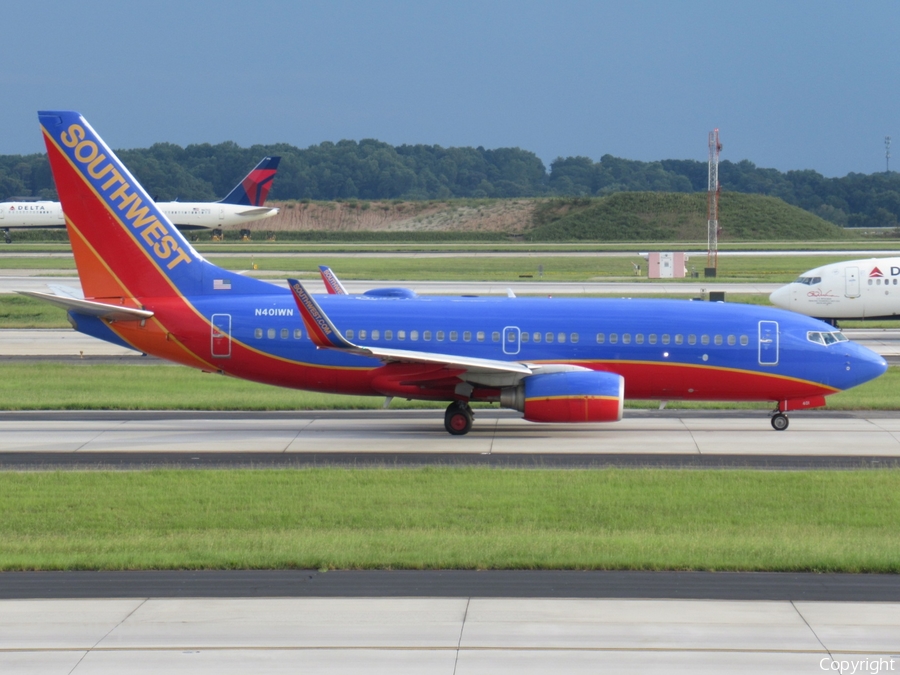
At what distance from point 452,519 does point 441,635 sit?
543 centimetres

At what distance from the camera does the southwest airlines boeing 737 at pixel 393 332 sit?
26.2 metres

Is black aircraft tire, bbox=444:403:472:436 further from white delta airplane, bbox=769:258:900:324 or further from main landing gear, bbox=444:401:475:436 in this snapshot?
white delta airplane, bbox=769:258:900:324

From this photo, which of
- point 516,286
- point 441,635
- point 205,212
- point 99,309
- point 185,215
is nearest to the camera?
point 441,635

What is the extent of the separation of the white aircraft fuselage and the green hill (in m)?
43.0

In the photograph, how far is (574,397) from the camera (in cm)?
2448

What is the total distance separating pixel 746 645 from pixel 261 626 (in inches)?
213

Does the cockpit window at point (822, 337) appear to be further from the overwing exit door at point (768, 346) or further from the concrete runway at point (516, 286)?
the concrete runway at point (516, 286)

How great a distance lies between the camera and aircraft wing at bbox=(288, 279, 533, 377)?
23969 mm

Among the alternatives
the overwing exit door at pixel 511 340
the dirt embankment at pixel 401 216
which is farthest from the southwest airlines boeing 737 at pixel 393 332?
the dirt embankment at pixel 401 216

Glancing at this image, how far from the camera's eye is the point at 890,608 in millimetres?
12641

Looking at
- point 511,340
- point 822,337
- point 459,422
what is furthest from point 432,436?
point 822,337

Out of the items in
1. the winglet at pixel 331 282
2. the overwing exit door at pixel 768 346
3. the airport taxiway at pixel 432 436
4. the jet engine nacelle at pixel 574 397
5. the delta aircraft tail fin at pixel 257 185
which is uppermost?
the delta aircraft tail fin at pixel 257 185

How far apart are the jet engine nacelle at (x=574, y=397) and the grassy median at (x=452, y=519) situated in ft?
11.8

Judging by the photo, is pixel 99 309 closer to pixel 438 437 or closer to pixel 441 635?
pixel 438 437
